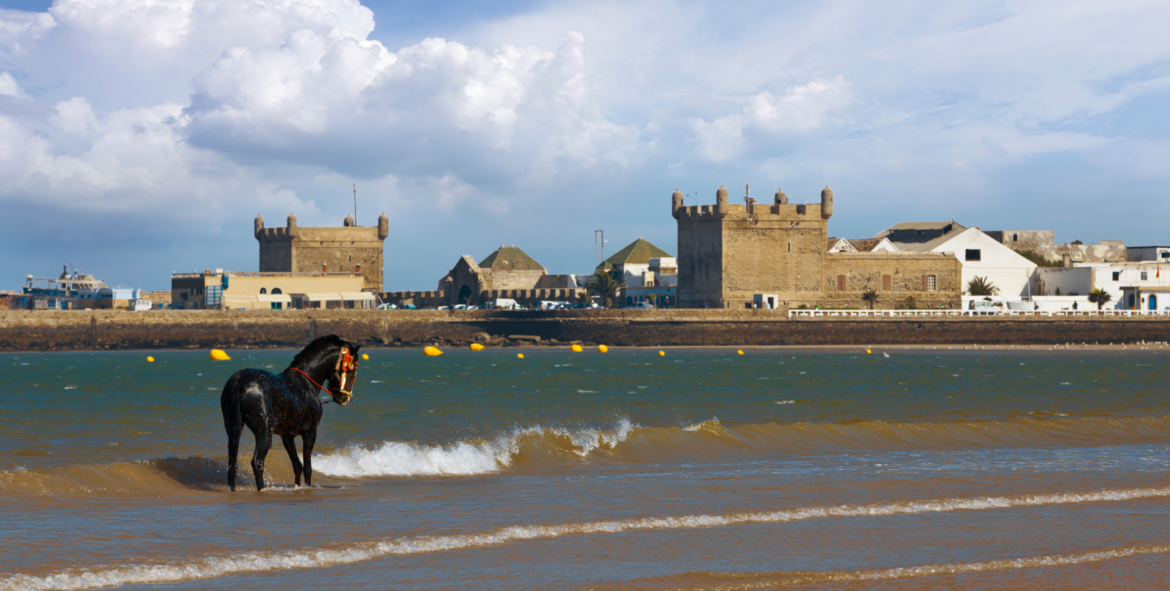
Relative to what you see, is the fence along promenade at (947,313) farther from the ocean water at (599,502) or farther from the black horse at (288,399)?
the black horse at (288,399)

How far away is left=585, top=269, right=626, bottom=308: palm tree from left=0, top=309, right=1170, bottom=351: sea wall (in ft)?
33.8

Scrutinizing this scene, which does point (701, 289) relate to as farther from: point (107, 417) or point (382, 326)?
point (107, 417)

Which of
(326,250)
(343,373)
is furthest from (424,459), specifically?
(326,250)

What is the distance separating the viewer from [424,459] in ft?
39.9

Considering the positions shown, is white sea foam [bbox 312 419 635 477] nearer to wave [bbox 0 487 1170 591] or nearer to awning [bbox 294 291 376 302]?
wave [bbox 0 487 1170 591]

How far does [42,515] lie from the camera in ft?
27.7

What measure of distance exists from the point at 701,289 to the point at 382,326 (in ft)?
62.3

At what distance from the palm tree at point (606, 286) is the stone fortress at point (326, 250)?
15.6 m

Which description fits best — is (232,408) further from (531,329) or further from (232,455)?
(531,329)

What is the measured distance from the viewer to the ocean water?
684 centimetres

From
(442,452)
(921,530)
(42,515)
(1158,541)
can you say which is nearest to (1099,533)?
(1158,541)

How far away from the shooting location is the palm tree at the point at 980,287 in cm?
6631

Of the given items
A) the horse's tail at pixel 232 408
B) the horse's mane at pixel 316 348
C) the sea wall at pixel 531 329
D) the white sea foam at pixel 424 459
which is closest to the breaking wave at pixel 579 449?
the white sea foam at pixel 424 459

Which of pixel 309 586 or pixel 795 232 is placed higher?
pixel 795 232
